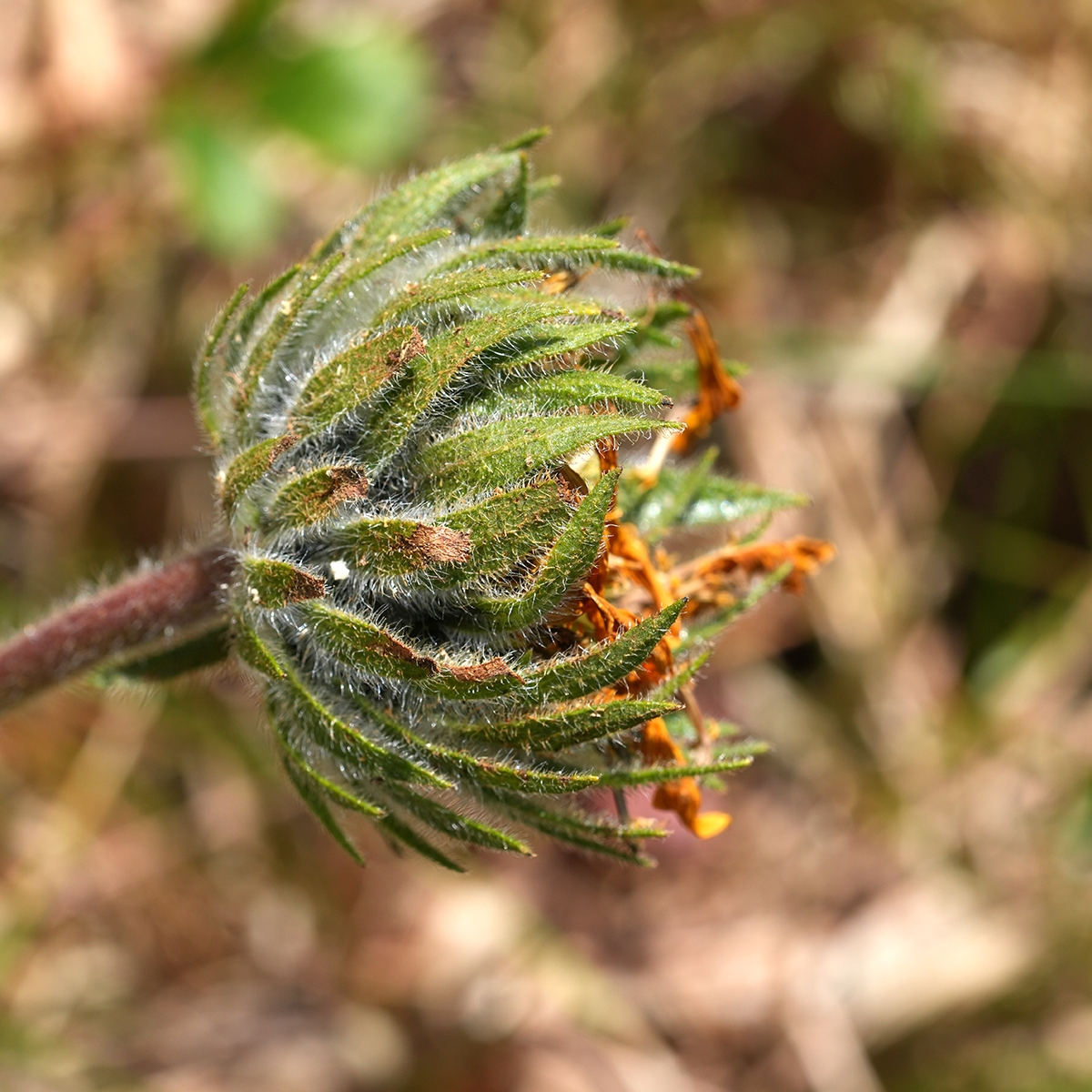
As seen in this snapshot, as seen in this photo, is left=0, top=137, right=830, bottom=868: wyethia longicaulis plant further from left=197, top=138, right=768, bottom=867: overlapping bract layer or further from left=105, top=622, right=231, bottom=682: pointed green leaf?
left=105, top=622, right=231, bottom=682: pointed green leaf

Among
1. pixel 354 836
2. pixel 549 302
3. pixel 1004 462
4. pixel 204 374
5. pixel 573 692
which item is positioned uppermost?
pixel 549 302

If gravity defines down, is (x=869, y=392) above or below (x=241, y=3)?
below

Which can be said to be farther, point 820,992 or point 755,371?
point 755,371

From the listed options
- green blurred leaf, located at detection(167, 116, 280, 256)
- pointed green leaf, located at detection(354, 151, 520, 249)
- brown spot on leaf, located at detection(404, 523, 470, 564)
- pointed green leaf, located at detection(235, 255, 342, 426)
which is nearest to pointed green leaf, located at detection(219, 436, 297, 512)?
pointed green leaf, located at detection(235, 255, 342, 426)

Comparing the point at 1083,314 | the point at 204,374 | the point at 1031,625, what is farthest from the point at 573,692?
the point at 1083,314

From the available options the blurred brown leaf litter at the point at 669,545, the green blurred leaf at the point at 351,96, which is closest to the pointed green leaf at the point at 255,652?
the blurred brown leaf litter at the point at 669,545

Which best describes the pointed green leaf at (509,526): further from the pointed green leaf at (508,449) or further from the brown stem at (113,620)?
the brown stem at (113,620)

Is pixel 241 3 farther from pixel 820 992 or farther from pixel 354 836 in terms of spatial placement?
pixel 820 992

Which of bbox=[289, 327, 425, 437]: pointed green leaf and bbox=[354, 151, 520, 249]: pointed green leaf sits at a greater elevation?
bbox=[354, 151, 520, 249]: pointed green leaf
